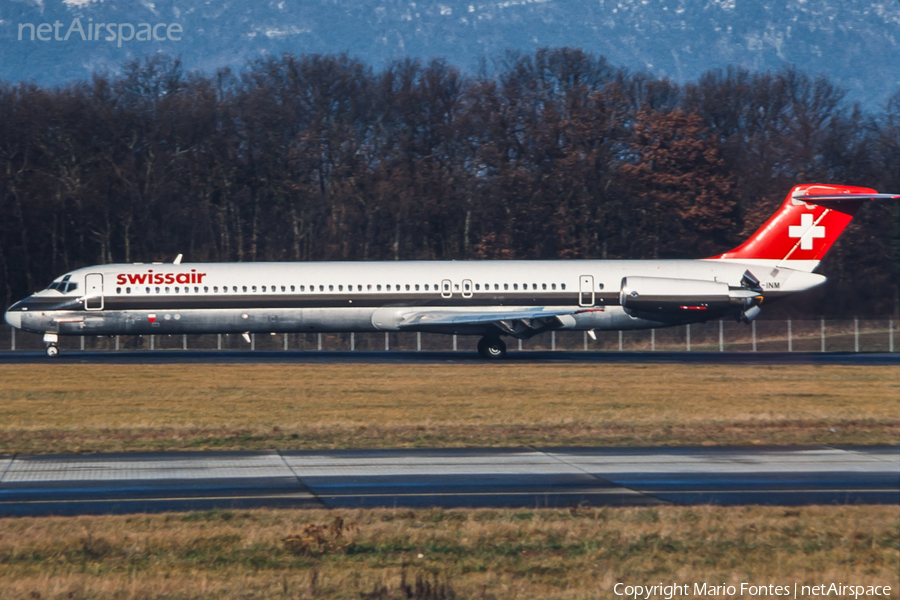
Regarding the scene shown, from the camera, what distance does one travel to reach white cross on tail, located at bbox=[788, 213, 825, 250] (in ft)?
120

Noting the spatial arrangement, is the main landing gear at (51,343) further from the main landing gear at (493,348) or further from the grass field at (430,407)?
the main landing gear at (493,348)

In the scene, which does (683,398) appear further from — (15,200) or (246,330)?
(15,200)

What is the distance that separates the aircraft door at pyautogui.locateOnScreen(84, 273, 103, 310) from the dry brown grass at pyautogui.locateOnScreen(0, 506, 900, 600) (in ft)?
87.7

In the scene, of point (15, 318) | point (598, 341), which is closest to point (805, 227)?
point (598, 341)

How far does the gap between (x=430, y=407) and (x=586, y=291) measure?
604 inches

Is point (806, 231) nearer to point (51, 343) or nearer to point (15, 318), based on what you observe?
point (51, 343)

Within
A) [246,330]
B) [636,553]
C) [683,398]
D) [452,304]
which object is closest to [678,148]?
[452,304]

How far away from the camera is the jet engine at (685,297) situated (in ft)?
112

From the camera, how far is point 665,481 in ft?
40.0

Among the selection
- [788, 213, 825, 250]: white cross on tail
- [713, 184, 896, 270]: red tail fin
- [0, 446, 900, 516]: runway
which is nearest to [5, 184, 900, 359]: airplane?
[713, 184, 896, 270]: red tail fin

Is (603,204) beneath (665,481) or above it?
above

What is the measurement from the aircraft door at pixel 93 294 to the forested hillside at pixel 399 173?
22.2m

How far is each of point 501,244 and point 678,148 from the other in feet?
39.3

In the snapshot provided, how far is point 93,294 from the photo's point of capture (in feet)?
114
